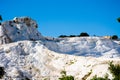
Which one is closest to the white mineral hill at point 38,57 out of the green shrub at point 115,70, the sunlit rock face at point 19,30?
the sunlit rock face at point 19,30

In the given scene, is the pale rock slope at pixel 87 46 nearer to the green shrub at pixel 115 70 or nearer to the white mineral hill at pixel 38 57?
the white mineral hill at pixel 38 57

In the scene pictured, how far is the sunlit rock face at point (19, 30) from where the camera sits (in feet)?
165

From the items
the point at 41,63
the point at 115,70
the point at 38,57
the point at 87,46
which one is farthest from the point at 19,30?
the point at 115,70

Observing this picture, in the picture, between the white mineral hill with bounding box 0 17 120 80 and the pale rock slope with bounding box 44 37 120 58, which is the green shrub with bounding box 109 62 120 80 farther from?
the pale rock slope with bounding box 44 37 120 58

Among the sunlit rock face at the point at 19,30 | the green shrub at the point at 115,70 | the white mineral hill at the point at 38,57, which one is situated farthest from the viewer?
the sunlit rock face at the point at 19,30

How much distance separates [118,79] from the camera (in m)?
33.2

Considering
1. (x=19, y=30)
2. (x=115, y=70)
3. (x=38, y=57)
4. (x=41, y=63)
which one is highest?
(x=19, y=30)

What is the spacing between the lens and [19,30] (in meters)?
54.0

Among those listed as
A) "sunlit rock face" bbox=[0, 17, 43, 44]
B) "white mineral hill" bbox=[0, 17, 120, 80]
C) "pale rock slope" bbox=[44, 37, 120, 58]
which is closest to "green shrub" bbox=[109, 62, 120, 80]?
"white mineral hill" bbox=[0, 17, 120, 80]

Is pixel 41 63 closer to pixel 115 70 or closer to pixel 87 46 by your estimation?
pixel 115 70

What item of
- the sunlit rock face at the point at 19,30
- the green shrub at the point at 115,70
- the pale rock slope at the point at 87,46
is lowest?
the green shrub at the point at 115,70

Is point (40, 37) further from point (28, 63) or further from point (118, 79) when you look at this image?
point (118, 79)

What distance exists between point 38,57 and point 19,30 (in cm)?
1029

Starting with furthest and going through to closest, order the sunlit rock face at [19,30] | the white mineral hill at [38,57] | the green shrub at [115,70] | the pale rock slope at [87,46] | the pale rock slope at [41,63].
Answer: the pale rock slope at [87,46] < the sunlit rock face at [19,30] < the white mineral hill at [38,57] < the pale rock slope at [41,63] < the green shrub at [115,70]
